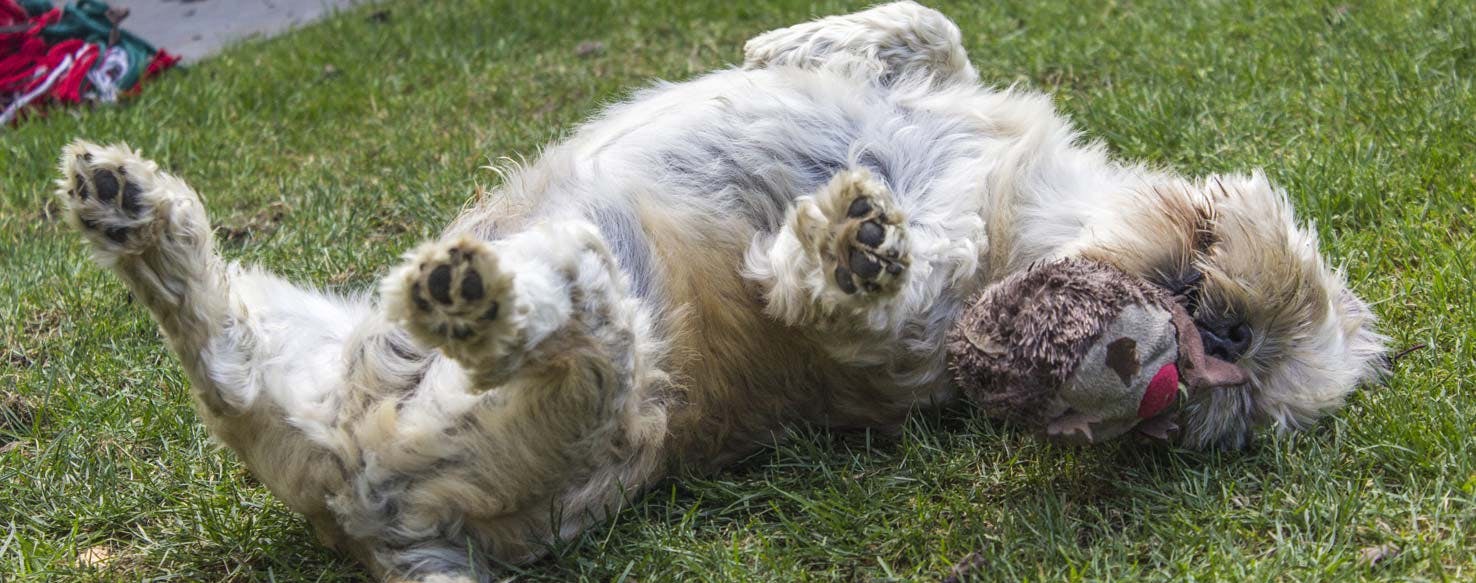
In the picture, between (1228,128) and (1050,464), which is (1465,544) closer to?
(1050,464)

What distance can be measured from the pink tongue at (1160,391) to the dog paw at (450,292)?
1382 mm

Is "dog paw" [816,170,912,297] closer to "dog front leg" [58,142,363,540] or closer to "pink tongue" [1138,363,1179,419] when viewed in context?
"pink tongue" [1138,363,1179,419]

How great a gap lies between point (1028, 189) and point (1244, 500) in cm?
114

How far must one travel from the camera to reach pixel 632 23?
7.79 meters

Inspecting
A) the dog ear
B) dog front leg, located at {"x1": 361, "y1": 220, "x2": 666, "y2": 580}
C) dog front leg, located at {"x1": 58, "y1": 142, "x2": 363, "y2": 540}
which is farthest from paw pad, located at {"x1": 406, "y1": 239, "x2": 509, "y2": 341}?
the dog ear

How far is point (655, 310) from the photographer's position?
11.4ft

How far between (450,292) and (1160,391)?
152 centimetres

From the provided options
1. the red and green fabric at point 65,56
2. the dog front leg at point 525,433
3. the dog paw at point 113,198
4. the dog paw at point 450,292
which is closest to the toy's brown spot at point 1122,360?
the dog front leg at point 525,433

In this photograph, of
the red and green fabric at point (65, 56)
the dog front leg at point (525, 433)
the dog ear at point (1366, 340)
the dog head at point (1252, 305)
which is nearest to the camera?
the dog front leg at point (525, 433)

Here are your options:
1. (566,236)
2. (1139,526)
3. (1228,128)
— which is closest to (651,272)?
(566,236)

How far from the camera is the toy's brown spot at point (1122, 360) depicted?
2846 mm

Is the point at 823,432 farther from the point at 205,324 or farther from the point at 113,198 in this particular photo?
→ the point at 113,198

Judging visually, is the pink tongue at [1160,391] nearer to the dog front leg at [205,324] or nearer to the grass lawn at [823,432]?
the grass lawn at [823,432]

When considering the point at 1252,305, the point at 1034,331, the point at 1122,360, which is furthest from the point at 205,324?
the point at 1252,305
